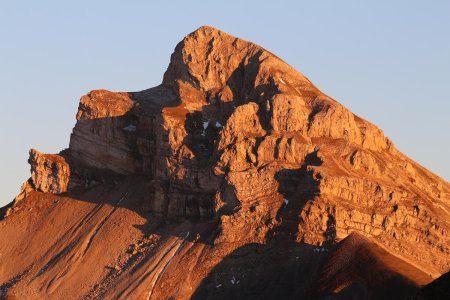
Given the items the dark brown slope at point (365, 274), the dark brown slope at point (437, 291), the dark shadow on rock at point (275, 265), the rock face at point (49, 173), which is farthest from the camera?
the rock face at point (49, 173)

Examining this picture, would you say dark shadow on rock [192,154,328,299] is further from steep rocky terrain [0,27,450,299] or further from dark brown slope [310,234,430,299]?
dark brown slope [310,234,430,299]

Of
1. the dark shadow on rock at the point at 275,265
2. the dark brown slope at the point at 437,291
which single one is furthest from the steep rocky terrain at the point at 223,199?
the dark brown slope at the point at 437,291

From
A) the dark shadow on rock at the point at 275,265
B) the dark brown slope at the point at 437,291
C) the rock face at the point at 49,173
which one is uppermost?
the dark brown slope at the point at 437,291

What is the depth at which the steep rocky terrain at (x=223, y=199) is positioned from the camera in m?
156

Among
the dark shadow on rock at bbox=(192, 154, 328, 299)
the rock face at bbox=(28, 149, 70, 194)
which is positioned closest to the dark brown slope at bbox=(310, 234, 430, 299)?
the dark shadow on rock at bbox=(192, 154, 328, 299)

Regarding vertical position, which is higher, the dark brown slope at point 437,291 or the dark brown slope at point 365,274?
the dark brown slope at point 437,291

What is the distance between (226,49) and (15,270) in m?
31.2

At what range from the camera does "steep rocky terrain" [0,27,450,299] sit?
156 meters

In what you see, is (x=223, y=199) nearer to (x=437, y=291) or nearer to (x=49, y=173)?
(x=49, y=173)

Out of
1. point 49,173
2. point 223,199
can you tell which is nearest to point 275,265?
point 223,199

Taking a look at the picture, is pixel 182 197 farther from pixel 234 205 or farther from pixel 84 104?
pixel 84 104

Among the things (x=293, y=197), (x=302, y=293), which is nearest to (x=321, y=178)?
(x=293, y=197)

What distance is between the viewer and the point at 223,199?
6412 inches

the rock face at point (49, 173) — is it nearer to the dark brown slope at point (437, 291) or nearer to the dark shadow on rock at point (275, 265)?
the dark shadow on rock at point (275, 265)
